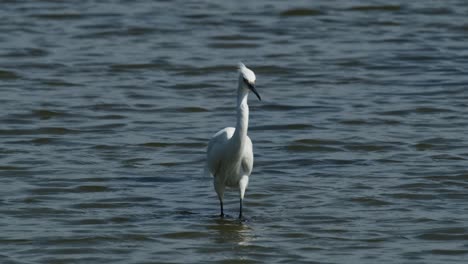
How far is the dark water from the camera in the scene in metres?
8.83

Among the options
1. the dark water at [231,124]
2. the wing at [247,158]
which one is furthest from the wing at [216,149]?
the dark water at [231,124]

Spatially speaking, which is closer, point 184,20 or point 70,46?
point 70,46

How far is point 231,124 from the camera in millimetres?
12758

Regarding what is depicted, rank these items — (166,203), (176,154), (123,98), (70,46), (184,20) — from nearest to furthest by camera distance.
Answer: (166,203) < (176,154) < (123,98) < (70,46) < (184,20)

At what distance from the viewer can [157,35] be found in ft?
58.5

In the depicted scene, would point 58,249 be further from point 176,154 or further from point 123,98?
point 123,98

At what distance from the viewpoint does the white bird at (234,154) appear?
28.8 ft

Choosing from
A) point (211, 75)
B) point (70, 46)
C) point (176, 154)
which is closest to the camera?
point (176, 154)

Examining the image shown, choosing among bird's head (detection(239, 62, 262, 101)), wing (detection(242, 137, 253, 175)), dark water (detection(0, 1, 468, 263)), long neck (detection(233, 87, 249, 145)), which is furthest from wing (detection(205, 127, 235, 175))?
bird's head (detection(239, 62, 262, 101))

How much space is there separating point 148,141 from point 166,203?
229 centimetres

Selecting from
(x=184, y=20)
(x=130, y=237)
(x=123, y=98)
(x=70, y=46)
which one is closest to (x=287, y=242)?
(x=130, y=237)

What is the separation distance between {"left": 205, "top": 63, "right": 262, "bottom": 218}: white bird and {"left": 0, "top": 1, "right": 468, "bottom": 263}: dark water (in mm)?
301

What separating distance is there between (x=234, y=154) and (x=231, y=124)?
364 centimetres

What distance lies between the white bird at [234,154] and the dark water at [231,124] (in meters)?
0.30
